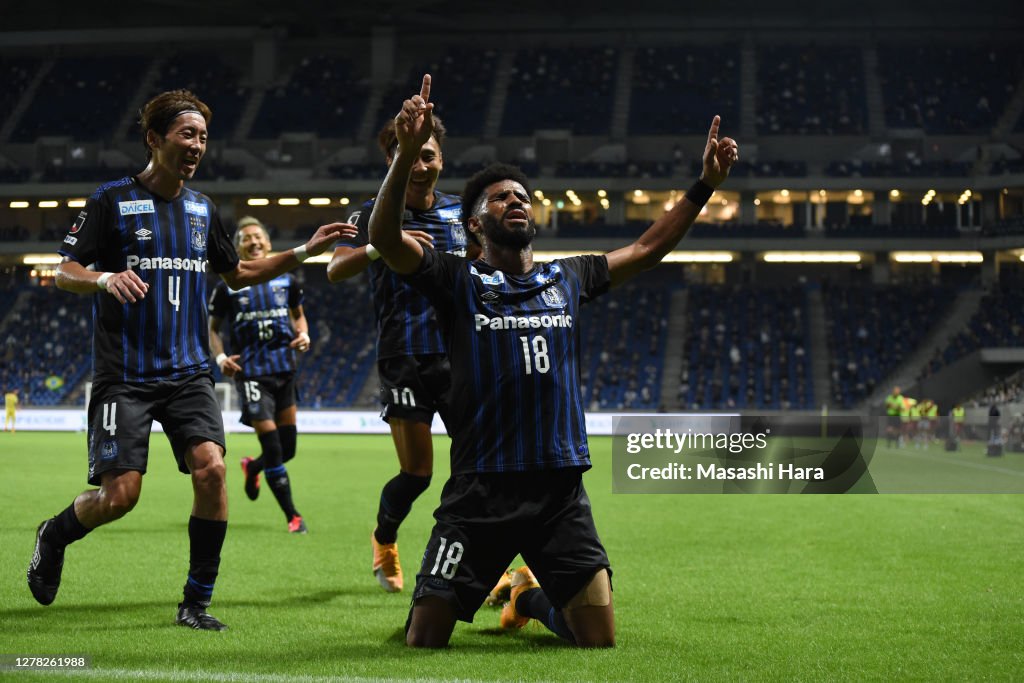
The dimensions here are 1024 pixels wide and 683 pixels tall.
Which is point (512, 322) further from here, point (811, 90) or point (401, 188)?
point (811, 90)

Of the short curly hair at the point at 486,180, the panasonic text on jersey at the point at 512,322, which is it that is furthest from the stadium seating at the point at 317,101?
the panasonic text on jersey at the point at 512,322

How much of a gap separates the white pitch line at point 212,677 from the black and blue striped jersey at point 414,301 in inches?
111

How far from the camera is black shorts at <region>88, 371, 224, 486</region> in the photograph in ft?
19.4

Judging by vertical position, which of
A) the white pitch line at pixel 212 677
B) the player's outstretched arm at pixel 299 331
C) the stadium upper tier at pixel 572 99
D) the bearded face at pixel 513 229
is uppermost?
the stadium upper tier at pixel 572 99

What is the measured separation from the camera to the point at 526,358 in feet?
17.5

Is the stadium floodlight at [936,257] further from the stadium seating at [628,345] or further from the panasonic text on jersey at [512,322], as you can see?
the panasonic text on jersey at [512,322]

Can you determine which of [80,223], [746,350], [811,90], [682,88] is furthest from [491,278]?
[811,90]

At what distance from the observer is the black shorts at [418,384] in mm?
7168

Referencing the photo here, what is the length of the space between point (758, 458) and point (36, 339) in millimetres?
42284

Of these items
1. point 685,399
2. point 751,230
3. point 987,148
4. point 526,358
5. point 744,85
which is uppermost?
point 744,85

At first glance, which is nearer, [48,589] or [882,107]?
[48,589]

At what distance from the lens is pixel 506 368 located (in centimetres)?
534

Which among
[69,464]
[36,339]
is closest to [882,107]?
[36,339]

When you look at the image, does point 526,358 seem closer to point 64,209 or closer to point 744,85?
point 744,85
